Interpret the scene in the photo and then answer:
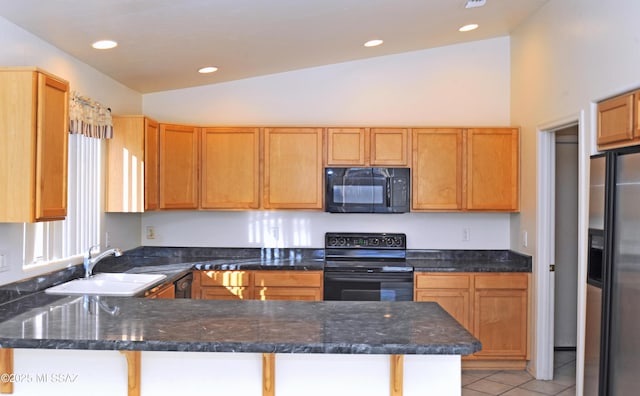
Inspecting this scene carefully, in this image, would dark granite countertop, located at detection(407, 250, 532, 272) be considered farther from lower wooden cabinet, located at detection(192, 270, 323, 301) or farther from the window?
the window

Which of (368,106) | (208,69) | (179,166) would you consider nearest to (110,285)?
(179,166)

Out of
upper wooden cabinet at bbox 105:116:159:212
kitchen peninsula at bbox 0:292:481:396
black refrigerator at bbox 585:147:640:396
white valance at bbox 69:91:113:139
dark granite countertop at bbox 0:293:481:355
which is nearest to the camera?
dark granite countertop at bbox 0:293:481:355

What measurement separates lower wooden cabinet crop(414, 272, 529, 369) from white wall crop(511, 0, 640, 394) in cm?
23

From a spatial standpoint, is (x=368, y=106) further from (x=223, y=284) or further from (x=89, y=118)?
(x=89, y=118)

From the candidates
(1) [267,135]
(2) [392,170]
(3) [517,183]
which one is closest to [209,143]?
(1) [267,135]

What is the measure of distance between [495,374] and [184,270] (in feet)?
8.78

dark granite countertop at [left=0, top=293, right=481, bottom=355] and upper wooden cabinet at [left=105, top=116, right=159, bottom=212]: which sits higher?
upper wooden cabinet at [left=105, top=116, right=159, bottom=212]

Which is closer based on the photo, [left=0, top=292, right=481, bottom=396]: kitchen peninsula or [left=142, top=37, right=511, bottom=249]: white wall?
[left=0, top=292, right=481, bottom=396]: kitchen peninsula

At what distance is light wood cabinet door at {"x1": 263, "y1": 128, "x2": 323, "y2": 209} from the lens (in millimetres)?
4477

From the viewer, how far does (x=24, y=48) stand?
9.55 ft

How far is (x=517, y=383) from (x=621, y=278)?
1.59 m

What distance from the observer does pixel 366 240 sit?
4.76m

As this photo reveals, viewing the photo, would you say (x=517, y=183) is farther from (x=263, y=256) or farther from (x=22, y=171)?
(x=22, y=171)

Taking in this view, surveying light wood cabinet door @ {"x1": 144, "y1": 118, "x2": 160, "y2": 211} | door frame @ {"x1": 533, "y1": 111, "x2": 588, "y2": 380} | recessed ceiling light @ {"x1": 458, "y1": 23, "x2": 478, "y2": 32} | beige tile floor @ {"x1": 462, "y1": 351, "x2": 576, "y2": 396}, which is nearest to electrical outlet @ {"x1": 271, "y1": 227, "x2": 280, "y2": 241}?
light wood cabinet door @ {"x1": 144, "y1": 118, "x2": 160, "y2": 211}
